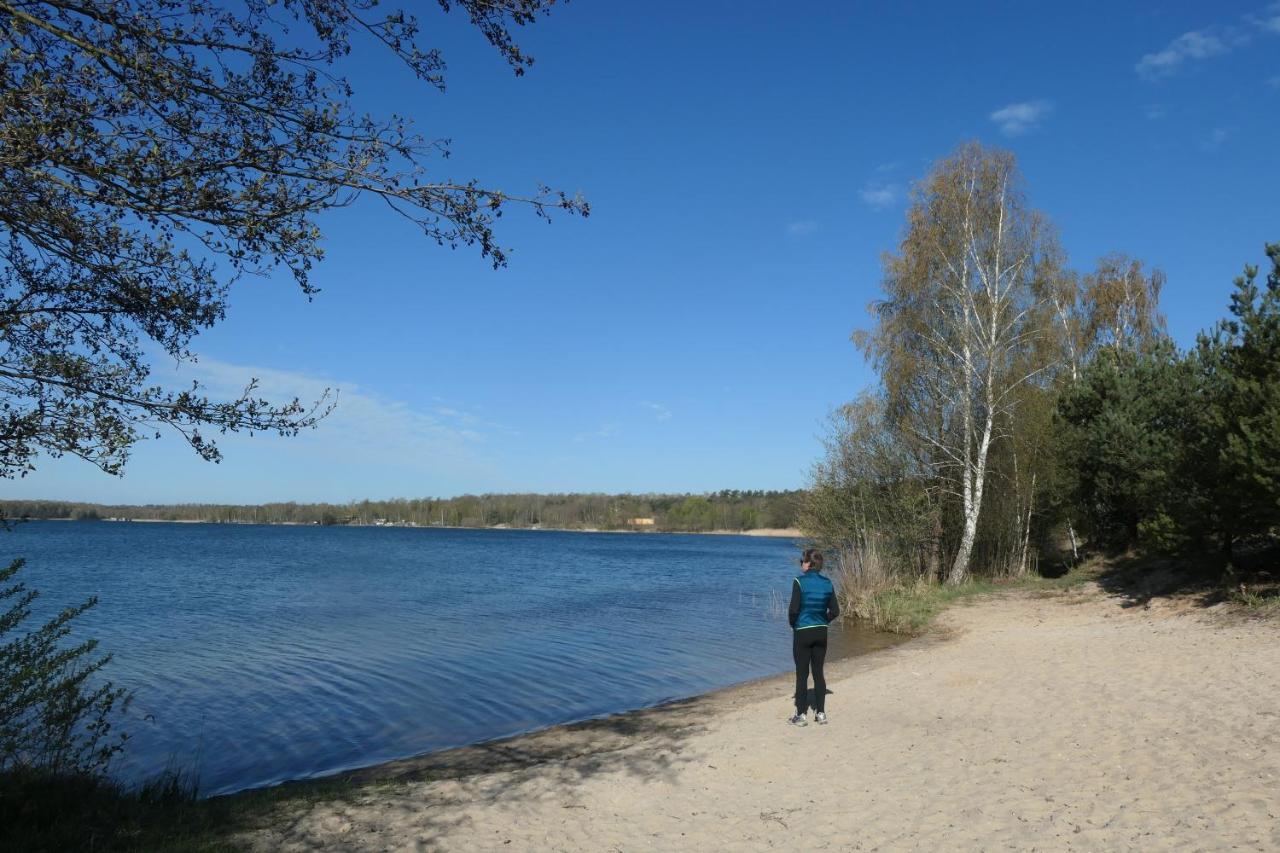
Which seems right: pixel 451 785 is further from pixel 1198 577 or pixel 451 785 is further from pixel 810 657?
pixel 1198 577

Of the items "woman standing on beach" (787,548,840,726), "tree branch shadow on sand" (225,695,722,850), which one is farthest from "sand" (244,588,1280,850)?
"woman standing on beach" (787,548,840,726)

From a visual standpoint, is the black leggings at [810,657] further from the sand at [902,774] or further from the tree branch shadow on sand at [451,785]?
the tree branch shadow on sand at [451,785]

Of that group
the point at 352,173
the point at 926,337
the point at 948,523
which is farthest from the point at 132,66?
the point at 948,523

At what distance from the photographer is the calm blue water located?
1136 centimetres

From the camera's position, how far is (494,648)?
1886 centimetres

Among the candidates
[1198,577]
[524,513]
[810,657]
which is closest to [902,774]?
[810,657]

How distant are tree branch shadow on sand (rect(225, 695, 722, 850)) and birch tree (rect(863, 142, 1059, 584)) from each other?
1531cm

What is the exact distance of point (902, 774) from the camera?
7.62 metres

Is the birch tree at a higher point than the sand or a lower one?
higher

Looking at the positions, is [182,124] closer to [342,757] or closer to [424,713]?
[342,757]

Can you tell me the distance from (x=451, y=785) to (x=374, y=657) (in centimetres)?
1028

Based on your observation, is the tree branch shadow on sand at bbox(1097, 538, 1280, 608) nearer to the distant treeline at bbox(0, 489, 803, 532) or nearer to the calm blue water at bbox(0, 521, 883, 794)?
the calm blue water at bbox(0, 521, 883, 794)

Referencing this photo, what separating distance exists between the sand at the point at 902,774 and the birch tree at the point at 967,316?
1197 cm

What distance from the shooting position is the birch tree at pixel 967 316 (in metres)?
23.4
